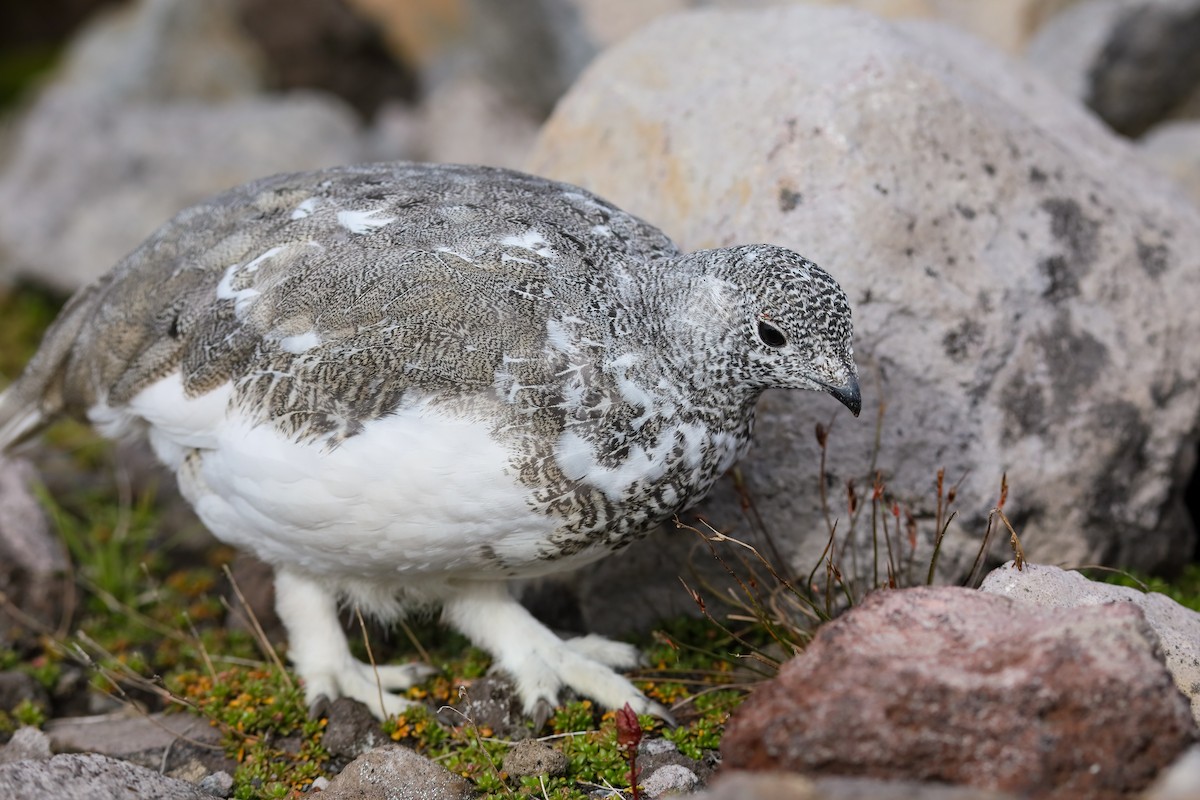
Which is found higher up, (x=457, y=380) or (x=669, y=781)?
(x=457, y=380)

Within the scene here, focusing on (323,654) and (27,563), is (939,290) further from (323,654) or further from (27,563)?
(27,563)

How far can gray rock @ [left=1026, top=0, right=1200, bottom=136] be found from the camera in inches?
242

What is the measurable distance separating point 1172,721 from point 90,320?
11.8ft

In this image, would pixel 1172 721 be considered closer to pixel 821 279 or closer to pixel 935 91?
pixel 821 279

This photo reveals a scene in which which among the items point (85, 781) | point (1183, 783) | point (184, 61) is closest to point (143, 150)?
point (184, 61)

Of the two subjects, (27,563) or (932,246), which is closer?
(932,246)

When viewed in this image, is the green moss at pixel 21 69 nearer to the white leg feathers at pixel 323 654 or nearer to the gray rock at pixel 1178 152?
the white leg feathers at pixel 323 654

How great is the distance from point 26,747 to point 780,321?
277cm

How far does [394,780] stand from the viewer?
10.6 ft

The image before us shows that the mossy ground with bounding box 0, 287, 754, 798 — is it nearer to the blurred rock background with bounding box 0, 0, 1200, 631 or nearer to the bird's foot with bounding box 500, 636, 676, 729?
the bird's foot with bounding box 500, 636, 676, 729

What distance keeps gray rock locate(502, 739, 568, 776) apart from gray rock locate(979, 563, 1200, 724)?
130 cm

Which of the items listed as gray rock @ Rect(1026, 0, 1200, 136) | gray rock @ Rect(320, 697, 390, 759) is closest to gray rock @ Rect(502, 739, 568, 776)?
gray rock @ Rect(320, 697, 390, 759)

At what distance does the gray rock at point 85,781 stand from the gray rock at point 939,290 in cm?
163

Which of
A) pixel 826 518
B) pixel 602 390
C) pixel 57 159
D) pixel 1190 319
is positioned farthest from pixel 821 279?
pixel 57 159
